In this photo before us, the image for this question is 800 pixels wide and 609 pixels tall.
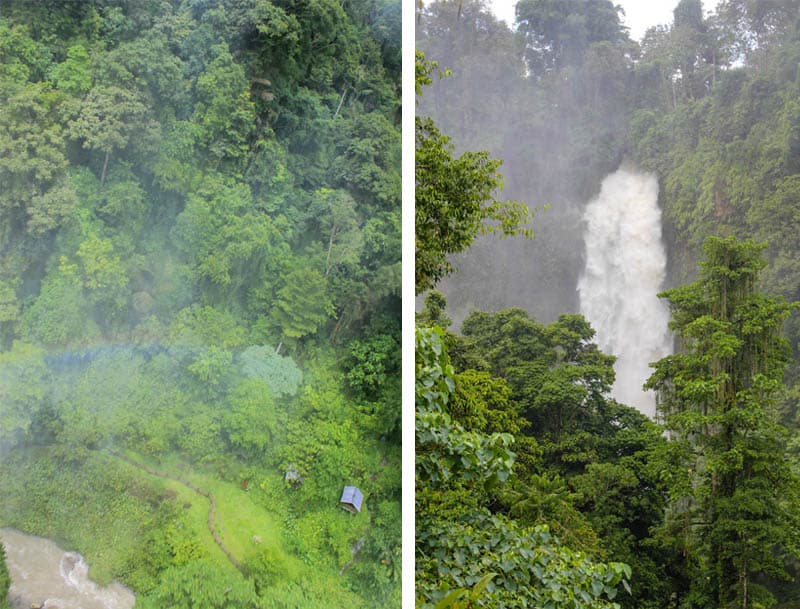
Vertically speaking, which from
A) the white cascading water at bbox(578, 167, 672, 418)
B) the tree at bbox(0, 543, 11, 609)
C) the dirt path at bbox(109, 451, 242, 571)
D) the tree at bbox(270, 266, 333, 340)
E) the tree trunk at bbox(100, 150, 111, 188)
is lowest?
the tree at bbox(0, 543, 11, 609)

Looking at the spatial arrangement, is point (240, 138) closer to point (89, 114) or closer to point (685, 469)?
point (89, 114)

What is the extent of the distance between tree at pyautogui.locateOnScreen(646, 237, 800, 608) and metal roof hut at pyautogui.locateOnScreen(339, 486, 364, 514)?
4.74 ft

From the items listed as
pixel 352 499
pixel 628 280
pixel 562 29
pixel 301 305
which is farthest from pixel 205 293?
pixel 562 29

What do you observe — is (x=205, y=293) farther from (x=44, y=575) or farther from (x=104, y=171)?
(x=44, y=575)

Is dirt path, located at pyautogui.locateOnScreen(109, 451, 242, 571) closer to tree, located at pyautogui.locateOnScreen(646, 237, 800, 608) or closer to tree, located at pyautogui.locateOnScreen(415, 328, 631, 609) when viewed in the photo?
tree, located at pyautogui.locateOnScreen(415, 328, 631, 609)

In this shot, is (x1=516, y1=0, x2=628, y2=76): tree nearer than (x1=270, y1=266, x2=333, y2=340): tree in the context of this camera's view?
No

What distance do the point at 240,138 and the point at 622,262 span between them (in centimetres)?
170

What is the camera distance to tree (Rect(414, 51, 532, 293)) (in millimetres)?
2842

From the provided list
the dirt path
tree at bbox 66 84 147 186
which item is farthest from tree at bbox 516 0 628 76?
the dirt path

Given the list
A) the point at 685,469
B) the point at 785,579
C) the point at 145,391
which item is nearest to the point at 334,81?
the point at 145,391

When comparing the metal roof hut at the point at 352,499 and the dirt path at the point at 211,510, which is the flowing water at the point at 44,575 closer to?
the dirt path at the point at 211,510

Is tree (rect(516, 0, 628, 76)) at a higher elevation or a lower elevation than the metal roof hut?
higher

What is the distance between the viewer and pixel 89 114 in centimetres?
168

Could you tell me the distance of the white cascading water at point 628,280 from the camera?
2883 mm
